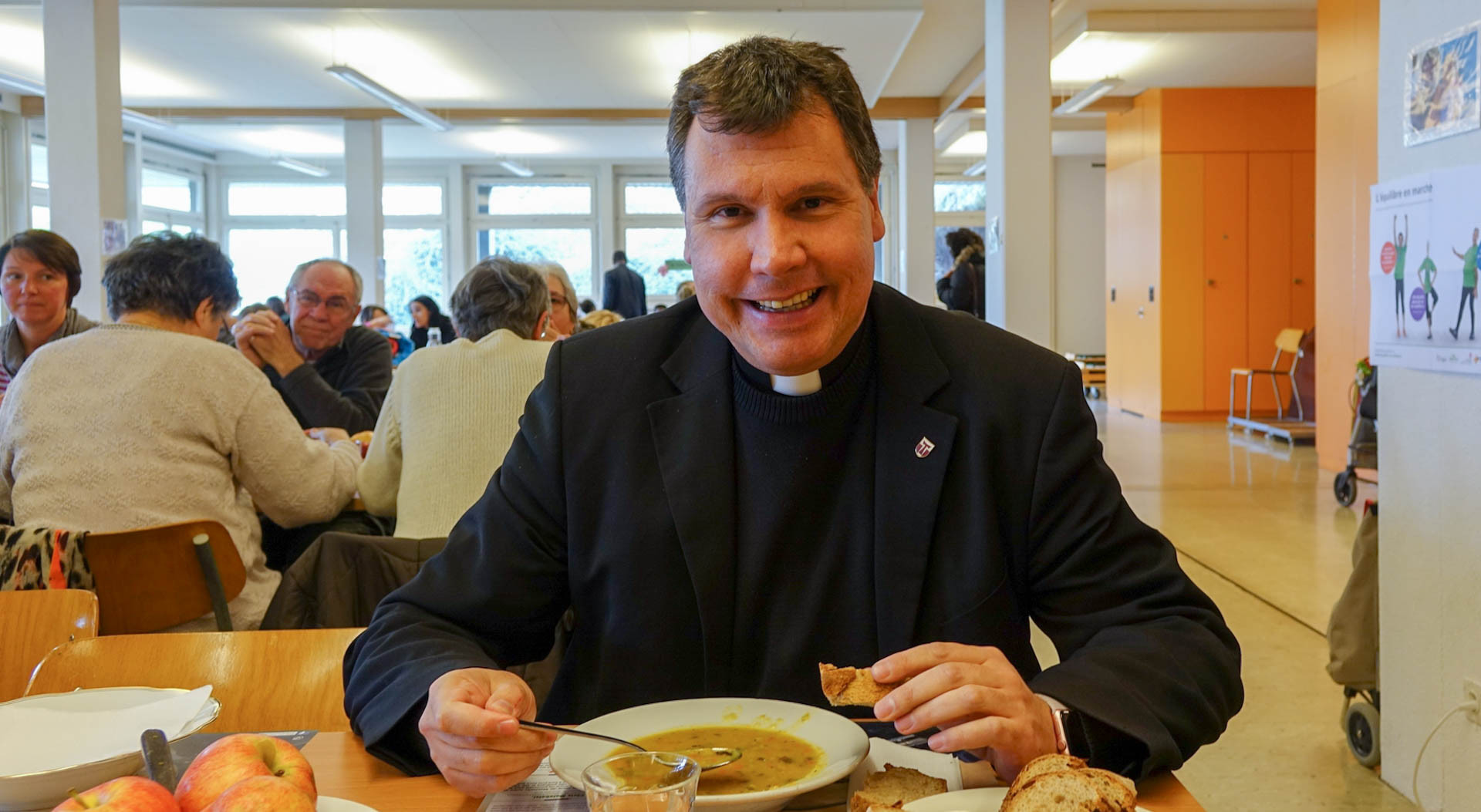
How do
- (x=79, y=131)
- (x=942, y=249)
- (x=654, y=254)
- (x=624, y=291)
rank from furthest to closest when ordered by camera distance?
(x=942, y=249) → (x=654, y=254) → (x=624, y=291) → (x=79, y=131)

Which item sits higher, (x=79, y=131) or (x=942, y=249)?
(x=942, y=249)

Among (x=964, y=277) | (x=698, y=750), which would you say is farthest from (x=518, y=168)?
(x=698, y=750)

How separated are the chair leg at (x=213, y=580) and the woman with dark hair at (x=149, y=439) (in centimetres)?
15

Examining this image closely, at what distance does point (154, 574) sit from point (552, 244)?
15.7 meters

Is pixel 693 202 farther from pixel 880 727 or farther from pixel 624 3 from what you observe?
pixel 624 3

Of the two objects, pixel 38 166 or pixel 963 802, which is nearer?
pixel 963 802

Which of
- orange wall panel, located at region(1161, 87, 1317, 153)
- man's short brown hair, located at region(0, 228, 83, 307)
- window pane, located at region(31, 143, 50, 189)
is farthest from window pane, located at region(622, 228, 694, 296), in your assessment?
man's short brown hair, located at region(0, 228, 83, 307)

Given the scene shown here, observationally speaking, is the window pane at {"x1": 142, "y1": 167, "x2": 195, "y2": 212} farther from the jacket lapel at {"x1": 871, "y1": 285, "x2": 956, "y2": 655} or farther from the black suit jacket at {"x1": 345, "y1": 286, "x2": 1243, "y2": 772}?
the jacket lapel at {"x1": 871, "y1": 285, "x2": 956, "y2": 655}

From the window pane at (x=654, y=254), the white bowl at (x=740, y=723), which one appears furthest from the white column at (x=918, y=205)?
the white bowl at (x=740, y=723)

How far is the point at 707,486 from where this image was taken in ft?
4.39

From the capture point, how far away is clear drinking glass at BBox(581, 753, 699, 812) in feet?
2.53

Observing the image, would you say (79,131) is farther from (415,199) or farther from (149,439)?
(415,199)

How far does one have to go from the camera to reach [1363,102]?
7727 millimetres

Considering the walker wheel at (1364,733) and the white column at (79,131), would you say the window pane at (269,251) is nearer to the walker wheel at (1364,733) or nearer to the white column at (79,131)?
the white column at (79,131)
